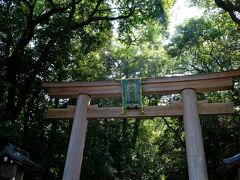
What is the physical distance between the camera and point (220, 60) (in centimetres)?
1552

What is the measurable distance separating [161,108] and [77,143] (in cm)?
283

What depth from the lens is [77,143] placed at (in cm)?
827

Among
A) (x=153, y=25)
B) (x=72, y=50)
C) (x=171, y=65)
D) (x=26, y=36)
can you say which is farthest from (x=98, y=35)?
(x=171, y=65)

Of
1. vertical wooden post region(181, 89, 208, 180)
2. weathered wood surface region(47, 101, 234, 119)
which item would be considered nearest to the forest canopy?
weathered wood surface region(47, 101, 234, 119)

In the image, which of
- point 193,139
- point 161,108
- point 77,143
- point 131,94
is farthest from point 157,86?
point 77,143

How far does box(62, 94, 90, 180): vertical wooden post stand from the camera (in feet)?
25.9

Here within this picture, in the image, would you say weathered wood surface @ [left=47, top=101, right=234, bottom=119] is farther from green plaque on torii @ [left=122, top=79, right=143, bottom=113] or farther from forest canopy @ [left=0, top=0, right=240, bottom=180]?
forest canopy @ [left=0, top=0, right=240, bottom=180]

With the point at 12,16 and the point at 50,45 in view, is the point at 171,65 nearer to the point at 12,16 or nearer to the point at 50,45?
the point at 50,45

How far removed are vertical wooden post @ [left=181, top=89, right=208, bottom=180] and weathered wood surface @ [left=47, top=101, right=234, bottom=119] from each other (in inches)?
11.3

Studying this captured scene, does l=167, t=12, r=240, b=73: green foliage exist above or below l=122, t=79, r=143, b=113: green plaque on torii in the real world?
above

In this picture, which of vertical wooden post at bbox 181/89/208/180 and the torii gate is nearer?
vertical wooden post at bbox 181/89/208/180

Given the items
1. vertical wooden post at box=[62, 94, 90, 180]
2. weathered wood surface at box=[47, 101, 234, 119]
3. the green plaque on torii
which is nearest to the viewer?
vertical wooden post at box=[62, 94, 90, 180]

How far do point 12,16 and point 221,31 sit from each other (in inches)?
420

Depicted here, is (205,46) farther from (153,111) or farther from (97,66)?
(153,111)
